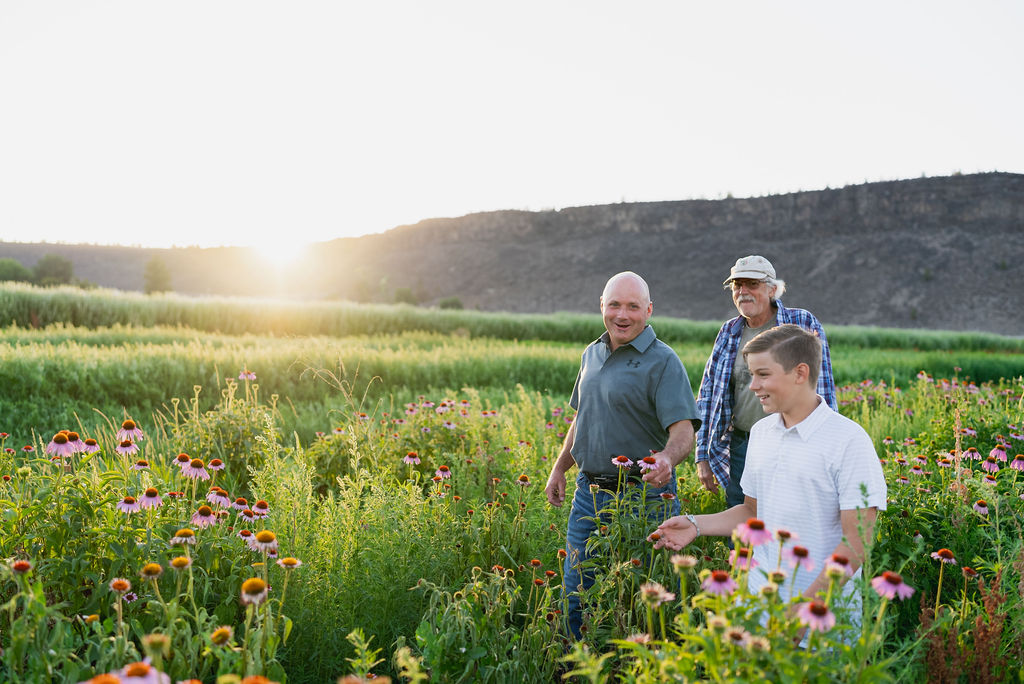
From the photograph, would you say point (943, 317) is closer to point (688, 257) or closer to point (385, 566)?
point (688, 257)

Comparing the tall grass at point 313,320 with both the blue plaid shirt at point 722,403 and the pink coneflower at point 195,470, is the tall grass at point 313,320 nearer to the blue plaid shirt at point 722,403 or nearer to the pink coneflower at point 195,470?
the pink coneflower at point 195,470

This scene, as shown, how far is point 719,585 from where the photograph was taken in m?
1.53

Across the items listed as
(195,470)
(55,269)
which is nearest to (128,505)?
(195,470)

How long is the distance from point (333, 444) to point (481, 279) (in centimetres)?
7766

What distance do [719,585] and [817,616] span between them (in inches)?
8.6

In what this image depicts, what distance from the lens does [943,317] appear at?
61594mm

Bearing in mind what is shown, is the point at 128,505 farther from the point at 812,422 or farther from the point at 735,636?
the point at 812,422

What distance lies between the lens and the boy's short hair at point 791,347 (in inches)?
96.6

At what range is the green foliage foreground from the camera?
1.75 metres

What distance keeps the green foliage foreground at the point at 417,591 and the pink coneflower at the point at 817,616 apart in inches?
1.3

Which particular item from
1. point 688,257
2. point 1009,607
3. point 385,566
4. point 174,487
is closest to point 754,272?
point 1009,607

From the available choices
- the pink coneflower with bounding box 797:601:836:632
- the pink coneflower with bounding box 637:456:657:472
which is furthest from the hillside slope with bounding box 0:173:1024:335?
the pink coneflower with bounding box 797:601:836:632

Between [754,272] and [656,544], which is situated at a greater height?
[754,272]

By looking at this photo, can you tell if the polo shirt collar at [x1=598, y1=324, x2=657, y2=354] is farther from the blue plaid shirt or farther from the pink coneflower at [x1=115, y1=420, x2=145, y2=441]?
the pink coneflower at [x1=115, y1=420, x2=145, y2=441]
